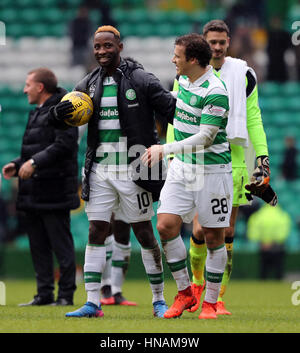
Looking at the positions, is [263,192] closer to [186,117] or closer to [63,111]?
[186,117]

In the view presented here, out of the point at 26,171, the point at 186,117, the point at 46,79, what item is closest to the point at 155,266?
the point at 186,117

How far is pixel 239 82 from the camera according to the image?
7184 millimetres

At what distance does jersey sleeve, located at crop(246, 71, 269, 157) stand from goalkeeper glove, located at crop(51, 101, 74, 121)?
162cm

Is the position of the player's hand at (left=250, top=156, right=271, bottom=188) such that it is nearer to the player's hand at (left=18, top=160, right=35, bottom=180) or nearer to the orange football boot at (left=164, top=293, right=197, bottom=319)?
the orange football boot at (left=164, top=293, right=197, bottom=319)

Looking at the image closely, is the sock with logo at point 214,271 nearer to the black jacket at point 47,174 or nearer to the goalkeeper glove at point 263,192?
the goalkeeper glove at point 263,192

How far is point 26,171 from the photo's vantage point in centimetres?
772

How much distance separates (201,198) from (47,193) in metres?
2.27

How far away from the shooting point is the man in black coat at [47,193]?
26.8 ft

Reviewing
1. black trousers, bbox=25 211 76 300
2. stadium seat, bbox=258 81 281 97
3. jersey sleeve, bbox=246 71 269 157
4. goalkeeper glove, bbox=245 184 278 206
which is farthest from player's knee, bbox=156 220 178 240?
stadium seat, bbox=258 81 281 97

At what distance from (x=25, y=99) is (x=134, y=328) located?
41.1 ft

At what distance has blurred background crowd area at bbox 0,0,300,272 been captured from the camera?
16047 millimetres
